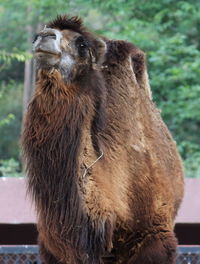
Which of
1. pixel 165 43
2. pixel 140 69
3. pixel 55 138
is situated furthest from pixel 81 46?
pixel 165 43

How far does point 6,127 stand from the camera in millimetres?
20672

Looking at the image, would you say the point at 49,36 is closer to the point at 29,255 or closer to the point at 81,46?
the point at 81,46

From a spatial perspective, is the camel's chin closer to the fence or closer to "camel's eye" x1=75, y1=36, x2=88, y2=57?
"camel's eye" x1=75, y1=36, x2=88, y2=57

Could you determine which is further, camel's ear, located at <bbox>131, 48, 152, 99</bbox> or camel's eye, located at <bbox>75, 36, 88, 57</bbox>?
camel's ear, located at <bbox>131, 48, 152, 99</bbox>

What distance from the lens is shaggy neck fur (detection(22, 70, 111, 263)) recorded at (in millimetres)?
5199

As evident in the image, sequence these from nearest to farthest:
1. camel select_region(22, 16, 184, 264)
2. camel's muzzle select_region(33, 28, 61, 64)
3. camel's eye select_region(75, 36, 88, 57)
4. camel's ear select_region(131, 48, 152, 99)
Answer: camel's muzzle select_region(33, 28, 61, 64) → camel select_region(22, 16, 184, 264) → camel's eye select_region(75, 36, 88, 57) → camel's ear select_region(131, 48, 152, 99)

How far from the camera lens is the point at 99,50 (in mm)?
5559

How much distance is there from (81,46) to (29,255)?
2.93 m

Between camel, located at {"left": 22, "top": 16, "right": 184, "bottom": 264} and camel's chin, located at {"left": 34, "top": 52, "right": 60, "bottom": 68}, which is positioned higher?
camel's chin, located at {"left": 34, "top": 52, "right": 60, "bottom": 68}

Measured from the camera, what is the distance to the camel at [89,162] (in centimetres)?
521

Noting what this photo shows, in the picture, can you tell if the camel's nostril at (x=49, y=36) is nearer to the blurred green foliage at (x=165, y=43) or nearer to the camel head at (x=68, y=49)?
the camel head at (x=68, y=49)

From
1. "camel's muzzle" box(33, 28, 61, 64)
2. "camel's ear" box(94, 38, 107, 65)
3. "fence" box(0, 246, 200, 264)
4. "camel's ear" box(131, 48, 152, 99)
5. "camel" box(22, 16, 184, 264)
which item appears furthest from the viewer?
"fence" box(0, 246, 200, 264)

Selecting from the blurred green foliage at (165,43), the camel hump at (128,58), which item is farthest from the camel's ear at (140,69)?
the blurred green foliage at (165,43)

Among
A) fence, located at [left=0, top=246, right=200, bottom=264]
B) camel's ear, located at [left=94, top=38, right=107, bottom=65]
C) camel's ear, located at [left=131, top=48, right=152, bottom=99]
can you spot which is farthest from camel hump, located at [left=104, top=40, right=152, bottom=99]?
fence, located at [left=0, top=246, right=200, bottom=264]
